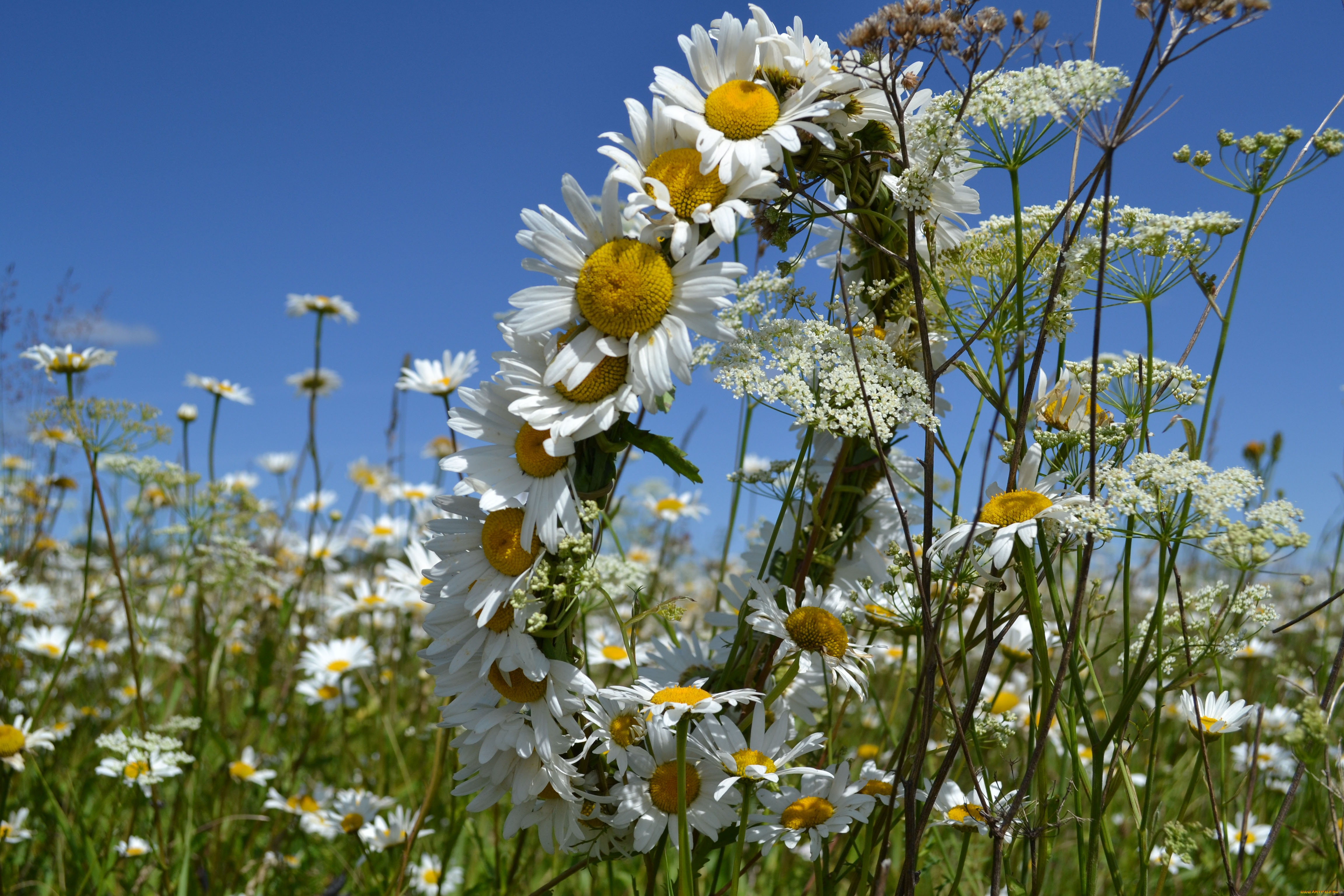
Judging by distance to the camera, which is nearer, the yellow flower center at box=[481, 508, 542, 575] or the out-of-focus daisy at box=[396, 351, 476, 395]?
the yellow flower center at box=[481, 508, 542, 575]

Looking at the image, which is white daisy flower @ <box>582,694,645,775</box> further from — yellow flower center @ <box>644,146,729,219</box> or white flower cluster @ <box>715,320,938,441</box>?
yellow flower center @ <box>644,146,729,219</box>

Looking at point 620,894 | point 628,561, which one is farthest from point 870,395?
point 620,894

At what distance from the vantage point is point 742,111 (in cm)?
117

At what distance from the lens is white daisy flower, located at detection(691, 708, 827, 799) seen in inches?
46.9

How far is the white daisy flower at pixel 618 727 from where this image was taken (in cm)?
Result: 125

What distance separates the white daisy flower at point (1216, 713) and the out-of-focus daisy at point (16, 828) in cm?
280

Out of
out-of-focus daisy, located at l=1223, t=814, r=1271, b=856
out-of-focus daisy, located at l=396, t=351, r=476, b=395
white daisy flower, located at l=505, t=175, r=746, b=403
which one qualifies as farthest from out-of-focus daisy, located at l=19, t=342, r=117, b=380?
out-of-focus daisy, located at l=1223, t=814, r=1271, b=856

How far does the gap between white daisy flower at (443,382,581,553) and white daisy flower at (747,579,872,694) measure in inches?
13.7

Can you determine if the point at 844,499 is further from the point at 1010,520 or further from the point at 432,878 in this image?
the point at 432,878

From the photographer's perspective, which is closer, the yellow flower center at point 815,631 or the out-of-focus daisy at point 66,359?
the yellow flower center at point 815,631

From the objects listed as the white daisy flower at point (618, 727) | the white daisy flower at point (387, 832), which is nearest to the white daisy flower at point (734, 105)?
the white daisy flower at point (618, 727)

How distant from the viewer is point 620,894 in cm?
217

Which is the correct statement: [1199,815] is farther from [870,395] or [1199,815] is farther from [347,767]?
[347,767]

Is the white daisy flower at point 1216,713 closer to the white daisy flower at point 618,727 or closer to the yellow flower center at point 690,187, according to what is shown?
the white daisy flower at point 618,727
